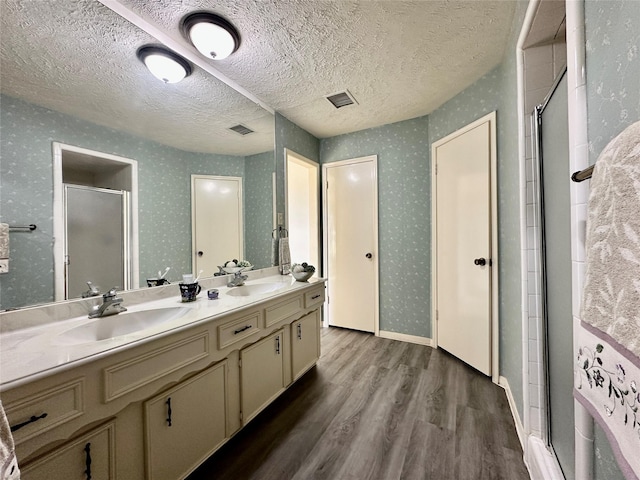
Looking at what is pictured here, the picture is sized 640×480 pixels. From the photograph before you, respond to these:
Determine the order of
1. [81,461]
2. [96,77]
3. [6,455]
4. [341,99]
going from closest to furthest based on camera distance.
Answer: [6,455]
[81,461]
[96,77]
[341,99]

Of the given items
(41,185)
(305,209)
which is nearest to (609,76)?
(41,185)

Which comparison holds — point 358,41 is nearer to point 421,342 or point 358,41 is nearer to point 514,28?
point 514,28

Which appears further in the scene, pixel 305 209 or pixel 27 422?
pixel 305 209

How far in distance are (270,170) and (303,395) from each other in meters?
1.89

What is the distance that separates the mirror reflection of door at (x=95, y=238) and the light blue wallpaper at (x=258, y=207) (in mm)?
896

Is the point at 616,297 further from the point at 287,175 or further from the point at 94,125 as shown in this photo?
the point at 287,175

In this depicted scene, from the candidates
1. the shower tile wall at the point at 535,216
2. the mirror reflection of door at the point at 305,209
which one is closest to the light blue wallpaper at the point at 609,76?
the shower tile wall at the point at 535,216

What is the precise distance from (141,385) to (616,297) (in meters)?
1.35

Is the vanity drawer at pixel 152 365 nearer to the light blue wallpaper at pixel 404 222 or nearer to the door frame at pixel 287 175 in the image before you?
the door frame at pixel 287 175

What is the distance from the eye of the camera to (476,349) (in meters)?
2.18

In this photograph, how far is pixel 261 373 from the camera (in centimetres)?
164

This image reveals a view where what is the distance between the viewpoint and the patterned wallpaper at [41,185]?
3.46 ft

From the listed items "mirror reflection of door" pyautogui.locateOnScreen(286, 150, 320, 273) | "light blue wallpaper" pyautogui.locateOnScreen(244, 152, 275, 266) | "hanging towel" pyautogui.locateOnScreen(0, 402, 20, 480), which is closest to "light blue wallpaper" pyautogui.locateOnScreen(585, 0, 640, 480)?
"hanging towel" pyautogui.locateOnScreen(0, 402, 20, 480)

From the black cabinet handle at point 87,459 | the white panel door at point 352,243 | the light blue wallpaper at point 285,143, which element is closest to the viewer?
the black cabinet handle at point 87,459
